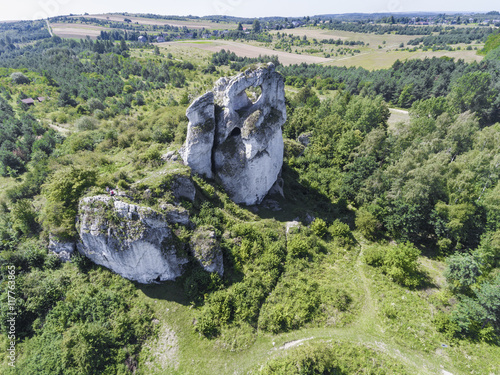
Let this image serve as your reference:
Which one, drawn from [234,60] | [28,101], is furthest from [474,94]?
[28,101]

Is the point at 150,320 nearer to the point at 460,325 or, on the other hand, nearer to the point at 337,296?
the point at 337,296

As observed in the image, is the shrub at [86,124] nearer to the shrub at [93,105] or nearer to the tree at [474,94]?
the shrub at [93,105]

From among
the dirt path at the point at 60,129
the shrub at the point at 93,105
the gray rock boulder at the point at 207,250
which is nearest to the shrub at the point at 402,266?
the gray rock boulder at the point at 207,250

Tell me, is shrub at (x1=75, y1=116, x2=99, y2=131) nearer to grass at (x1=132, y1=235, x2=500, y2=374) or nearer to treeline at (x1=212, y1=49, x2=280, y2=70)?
grass at (x1=132, y1=235, x2=500, y2=374)

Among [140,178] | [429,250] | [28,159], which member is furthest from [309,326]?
[28,159]

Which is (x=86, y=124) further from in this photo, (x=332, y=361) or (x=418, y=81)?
(x=418, y=81)

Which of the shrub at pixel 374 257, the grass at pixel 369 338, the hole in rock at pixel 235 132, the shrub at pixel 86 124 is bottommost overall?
the grass at pixel 369 338
